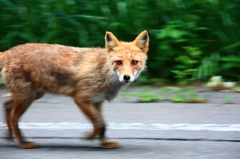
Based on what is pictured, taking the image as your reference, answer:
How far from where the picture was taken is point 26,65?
15.4 feet

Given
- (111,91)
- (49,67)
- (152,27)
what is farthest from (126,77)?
(152,27)

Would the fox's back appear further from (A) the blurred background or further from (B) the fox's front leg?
(A) the blurred background

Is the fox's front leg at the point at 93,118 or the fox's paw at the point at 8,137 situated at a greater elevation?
the fox's front leg at the point at 93,118

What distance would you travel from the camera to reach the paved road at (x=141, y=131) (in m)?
Answer: 4.35

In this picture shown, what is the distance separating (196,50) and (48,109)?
3.31 metres

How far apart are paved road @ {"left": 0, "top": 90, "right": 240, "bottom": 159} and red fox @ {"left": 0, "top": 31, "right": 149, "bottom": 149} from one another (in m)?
0.26

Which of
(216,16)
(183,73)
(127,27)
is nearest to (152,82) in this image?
(183,73)

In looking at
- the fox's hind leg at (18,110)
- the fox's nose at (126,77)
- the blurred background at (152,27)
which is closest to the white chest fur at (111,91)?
the fox's nose at (126,77)

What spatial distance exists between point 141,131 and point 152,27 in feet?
12.1

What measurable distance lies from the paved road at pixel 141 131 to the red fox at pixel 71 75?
263mm

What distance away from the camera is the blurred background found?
8086 millimetres

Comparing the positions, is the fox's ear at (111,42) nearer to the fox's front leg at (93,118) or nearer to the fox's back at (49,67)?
the fox's back at (49,67)

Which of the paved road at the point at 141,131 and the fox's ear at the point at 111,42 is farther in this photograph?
Result: the fox's ear at the point at 111,42

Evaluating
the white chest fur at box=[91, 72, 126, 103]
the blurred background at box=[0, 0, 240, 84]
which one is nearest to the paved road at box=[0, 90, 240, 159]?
the white chest fur at box=[91, 72, 126, 103]
